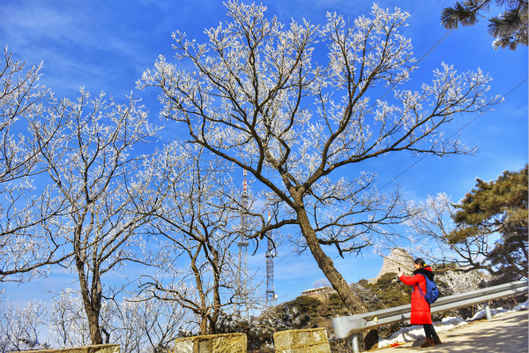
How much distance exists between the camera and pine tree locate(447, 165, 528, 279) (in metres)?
12.2

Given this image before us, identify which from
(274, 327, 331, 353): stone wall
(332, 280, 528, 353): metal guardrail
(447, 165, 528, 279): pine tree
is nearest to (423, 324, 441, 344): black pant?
(332, 280, 528, 353): metal guardrail

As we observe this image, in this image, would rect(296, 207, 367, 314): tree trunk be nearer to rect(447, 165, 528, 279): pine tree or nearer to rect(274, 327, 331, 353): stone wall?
rect(274, 327, 331, 353): stone wall

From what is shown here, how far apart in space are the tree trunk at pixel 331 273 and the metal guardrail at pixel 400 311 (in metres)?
2.23

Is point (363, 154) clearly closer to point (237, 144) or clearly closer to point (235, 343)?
point (237, 144)

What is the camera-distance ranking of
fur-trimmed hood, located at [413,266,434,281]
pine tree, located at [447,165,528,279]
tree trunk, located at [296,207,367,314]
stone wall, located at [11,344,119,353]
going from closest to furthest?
1. stone wall, located at [11,344,119,353]
2. fur-trimmed hood, located at [413,266,434,281]
3. tree trunk, located at [296,207,367,314]
4. pine tree, located at [447,165,528,279]

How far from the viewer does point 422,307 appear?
4395 mm

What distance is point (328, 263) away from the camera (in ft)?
26.0

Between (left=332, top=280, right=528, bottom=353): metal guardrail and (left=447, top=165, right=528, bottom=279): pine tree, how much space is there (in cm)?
774

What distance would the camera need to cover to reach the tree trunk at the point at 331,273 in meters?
7.38

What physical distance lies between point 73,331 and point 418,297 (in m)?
17.8

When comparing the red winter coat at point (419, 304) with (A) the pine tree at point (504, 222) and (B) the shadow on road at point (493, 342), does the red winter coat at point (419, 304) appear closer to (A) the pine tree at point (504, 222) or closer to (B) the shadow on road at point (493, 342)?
(B) the shadow on road at point (493, 342)

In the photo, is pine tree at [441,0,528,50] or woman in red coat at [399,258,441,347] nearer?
woman in red coat at [399,258,441,347]

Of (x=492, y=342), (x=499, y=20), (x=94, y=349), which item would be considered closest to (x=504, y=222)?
(x=499, y=20)

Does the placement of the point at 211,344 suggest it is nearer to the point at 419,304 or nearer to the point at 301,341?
the point at 301,341
